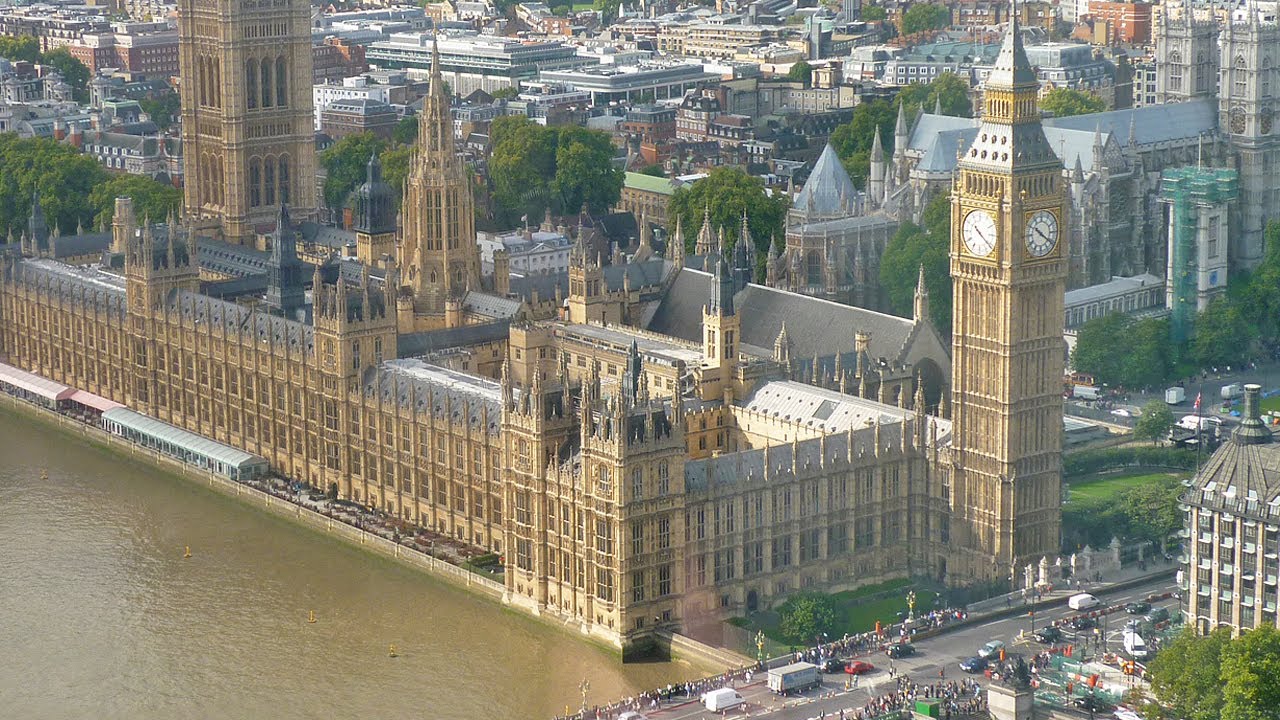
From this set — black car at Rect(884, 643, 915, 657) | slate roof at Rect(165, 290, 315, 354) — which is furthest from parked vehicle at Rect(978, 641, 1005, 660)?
slate roof at Rect(165, 290, 315, 354)

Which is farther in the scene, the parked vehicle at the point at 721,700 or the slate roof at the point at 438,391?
the slate roof at the point at 438,391

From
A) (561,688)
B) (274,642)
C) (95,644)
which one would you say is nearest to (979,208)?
(561,688)

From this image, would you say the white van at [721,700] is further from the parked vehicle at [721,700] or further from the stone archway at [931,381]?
the stone archway at [931,381]

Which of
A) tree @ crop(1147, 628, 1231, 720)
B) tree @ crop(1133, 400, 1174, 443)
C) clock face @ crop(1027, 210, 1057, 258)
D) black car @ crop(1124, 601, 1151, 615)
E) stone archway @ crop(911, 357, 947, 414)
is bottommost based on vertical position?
black car @ crop(1124, 601, 1151, 615)

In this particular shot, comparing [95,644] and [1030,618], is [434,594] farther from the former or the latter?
[1030,618]

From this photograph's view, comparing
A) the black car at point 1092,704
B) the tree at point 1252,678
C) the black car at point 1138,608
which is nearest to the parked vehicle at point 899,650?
the black car at point 1092,704

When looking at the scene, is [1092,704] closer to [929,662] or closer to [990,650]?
[990,650]

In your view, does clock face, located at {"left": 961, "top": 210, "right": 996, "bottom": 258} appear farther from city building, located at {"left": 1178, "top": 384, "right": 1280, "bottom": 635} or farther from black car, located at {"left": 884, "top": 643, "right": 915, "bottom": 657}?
black car, located at {"left": 884, "top": 643, "right": 915, "bottom": 657}
